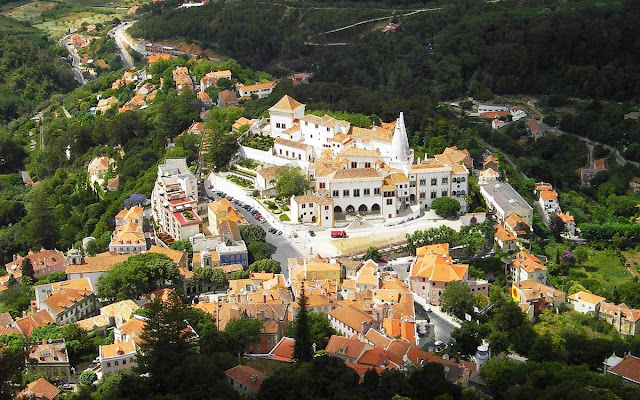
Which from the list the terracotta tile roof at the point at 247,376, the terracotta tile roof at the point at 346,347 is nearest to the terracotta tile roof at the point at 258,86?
the terracotta tile roof at the point at 346,347

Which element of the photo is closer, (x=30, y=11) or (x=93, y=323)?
(x=93, y=323)

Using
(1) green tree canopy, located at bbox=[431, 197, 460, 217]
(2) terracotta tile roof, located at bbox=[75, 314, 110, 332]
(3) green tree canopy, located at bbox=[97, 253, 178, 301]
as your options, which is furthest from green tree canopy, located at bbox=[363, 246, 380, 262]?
(2) terracotta tile roof, located at bbox=[75, 314, 110, 332]

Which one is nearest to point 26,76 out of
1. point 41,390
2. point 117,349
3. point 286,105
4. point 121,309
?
point 286,105

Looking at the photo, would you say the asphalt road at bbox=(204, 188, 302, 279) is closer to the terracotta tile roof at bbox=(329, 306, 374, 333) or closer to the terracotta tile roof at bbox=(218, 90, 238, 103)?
the terracotta tile roof at bbox=(329, 306, 374, 333)

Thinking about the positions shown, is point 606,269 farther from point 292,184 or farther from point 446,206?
point 292,184

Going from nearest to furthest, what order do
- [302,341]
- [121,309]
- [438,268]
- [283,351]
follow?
[302,341] → [283,351] → [121,309] → [438,268]

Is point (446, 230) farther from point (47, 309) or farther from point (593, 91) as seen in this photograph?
point (593, 91)

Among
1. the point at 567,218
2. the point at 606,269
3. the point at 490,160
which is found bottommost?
the point at 606,269

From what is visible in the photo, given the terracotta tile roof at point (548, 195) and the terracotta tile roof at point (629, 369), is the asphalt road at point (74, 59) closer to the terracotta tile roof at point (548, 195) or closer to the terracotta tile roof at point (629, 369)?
the terracotta tile roof at point (548, 195)
